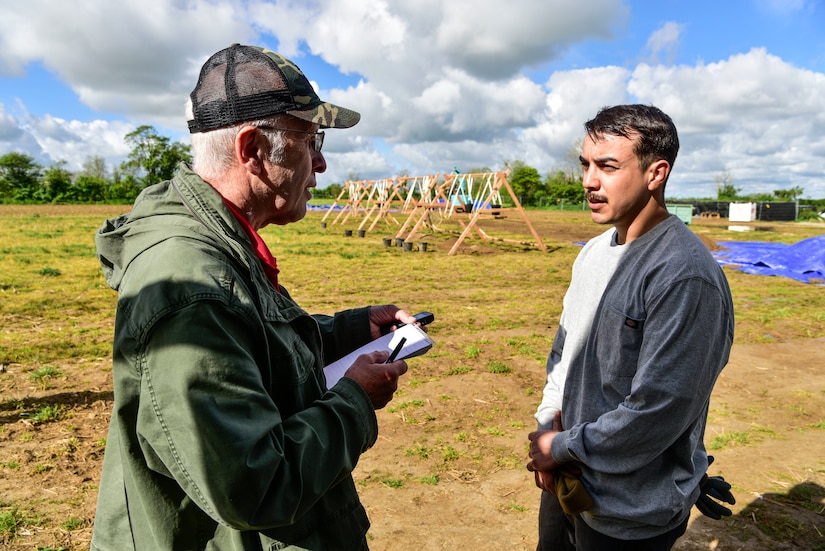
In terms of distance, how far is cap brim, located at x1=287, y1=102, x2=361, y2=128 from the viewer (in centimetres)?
152

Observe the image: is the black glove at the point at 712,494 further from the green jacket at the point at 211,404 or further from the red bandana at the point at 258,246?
the red bandana at the point at 258,246

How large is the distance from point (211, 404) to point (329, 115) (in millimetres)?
954

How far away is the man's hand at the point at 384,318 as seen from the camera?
2182 millimetres

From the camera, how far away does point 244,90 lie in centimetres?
144

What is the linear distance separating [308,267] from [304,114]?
478 inches

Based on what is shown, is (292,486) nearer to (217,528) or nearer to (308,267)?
(217,528)

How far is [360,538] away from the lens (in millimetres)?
1516

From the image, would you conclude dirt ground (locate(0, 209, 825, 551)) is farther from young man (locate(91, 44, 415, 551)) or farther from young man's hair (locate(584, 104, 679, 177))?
young man's hair (locate(584, 104, 679, 177))

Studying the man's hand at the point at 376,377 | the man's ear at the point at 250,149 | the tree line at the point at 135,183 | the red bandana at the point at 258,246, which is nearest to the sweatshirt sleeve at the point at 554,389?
the man's hand at the point at 376,377

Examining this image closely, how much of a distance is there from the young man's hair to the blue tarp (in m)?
13.4

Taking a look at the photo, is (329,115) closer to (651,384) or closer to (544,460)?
(651,384)

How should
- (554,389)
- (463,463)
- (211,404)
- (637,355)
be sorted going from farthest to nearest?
(463,463) < (554,389) < (637,355) < (211,404)

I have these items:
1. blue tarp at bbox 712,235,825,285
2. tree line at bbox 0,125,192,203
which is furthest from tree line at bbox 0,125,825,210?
blue tarp at bbox 712,235,825,285

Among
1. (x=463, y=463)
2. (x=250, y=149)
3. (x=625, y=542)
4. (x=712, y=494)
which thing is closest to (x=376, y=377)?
(x=250, y=149)
